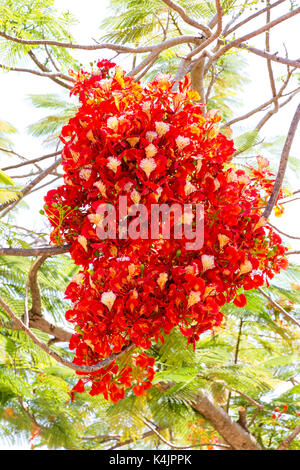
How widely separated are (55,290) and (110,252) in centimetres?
163

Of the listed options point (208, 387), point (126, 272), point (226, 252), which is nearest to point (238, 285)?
point (226, 252)

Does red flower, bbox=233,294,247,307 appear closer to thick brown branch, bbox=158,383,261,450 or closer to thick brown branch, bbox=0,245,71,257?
thick brown branch, bbox=0,245,71,257

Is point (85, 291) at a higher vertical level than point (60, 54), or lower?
lower

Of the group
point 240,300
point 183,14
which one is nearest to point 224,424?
point 240,300

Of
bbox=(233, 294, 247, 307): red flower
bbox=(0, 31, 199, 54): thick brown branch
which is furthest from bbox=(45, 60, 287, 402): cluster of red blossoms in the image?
bbox=(0, 31, 199, 54): thick brown branch

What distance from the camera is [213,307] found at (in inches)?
26.5

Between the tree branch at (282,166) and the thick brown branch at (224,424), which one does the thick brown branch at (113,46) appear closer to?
the tree branch at (282,166)

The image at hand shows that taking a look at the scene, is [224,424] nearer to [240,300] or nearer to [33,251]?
[240,300]

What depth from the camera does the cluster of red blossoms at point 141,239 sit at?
0.67 metres

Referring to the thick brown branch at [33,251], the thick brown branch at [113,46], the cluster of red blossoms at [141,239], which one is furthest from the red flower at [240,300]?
the thick brown branch at [113,46]

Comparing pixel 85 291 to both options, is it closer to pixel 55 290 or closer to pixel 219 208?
pixel 219 208

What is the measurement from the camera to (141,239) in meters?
0.69

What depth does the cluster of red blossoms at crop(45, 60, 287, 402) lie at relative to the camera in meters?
0.67

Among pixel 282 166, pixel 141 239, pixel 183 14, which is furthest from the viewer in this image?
pixel 183 14
